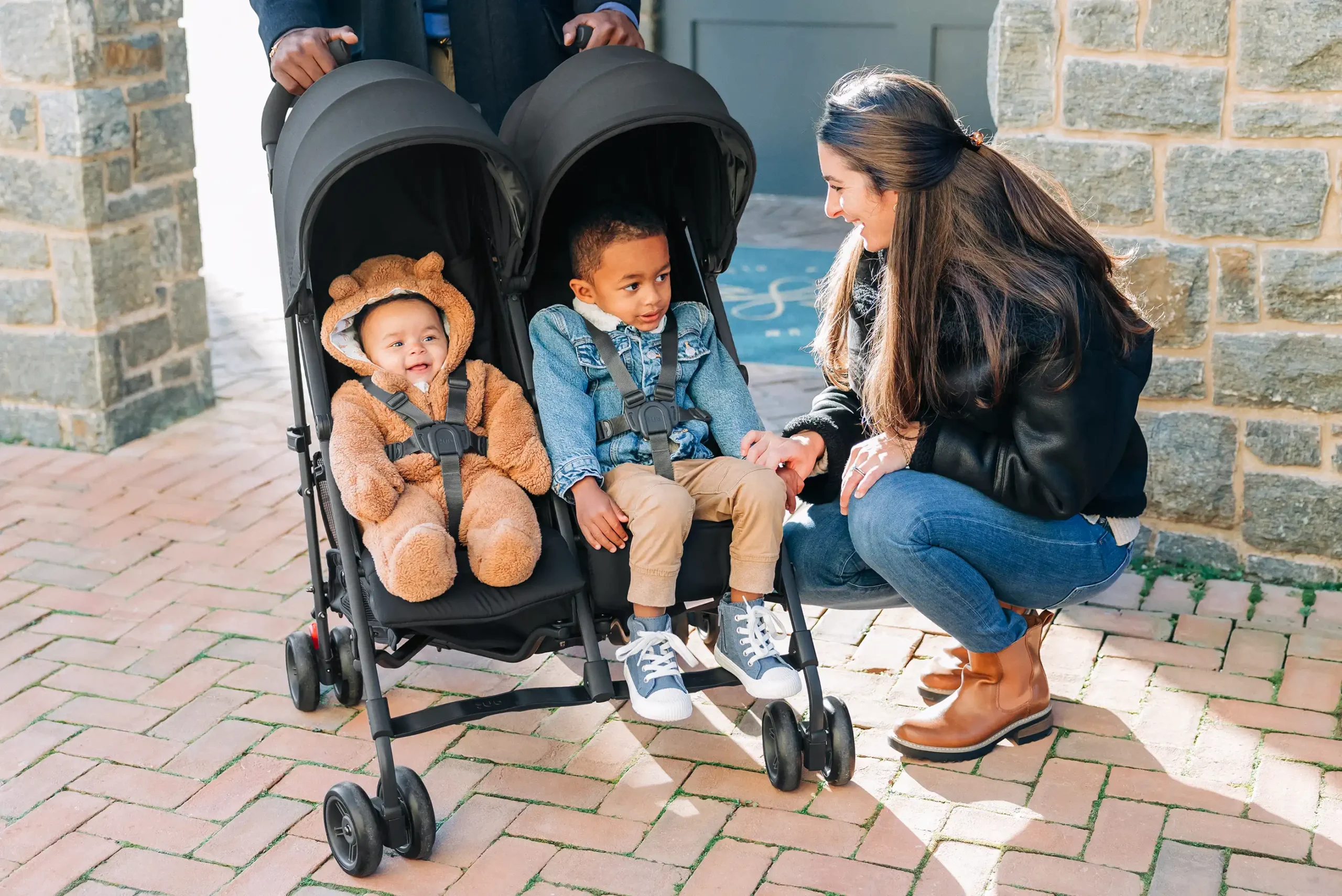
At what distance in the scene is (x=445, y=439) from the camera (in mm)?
2838

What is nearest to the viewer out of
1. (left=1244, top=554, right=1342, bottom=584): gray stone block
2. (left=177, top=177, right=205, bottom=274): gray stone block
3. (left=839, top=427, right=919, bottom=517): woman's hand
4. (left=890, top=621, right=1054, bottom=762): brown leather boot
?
(left=839, top=427, right=919, bottom=517): woman's hand

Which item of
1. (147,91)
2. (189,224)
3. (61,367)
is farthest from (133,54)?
(61,367)

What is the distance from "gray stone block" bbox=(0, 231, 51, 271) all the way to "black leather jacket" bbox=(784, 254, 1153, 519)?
9.64ft

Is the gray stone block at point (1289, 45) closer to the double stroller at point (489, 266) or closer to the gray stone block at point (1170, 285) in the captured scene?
the gray stone block at point (1170, 285)

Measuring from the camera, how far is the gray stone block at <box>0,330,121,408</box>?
4.66 metres

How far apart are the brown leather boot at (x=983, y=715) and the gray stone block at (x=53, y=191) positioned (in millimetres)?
3052

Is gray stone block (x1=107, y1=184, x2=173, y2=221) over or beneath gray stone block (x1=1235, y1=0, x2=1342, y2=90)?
beneath

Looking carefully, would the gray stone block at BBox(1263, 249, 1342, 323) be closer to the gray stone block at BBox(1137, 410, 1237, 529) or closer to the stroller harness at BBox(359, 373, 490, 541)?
the gray stone block at BBox(1137, 410, 1237, 529)

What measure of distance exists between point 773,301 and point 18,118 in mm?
2940

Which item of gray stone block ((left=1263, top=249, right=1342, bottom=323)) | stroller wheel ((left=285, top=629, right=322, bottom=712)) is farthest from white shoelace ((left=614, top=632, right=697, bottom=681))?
gray stone block ((left=1263, top=249, right=1342, bottom=323))

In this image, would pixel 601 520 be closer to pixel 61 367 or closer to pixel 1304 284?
pixel 1304 284

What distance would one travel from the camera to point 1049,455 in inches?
103

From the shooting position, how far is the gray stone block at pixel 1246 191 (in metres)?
Answer: 3.40

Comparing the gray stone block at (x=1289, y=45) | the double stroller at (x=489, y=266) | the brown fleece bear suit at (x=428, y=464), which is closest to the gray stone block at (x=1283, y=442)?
the gray stone block at (x=1289, y=45)
